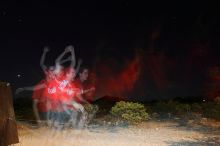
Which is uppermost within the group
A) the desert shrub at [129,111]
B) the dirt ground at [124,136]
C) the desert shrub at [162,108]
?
the desert shrub at [129,111]

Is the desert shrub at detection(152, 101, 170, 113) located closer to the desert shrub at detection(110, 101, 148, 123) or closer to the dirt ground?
the desert shrub at detection(110, 101, 148, 123)

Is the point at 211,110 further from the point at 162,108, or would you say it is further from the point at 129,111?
the point at 129,111

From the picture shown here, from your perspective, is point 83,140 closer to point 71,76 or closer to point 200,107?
point 71,76

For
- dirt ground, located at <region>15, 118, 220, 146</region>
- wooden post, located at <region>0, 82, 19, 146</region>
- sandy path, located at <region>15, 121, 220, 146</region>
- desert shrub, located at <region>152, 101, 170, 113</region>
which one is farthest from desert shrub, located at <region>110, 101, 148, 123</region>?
wooden post, located at <region>0, 82, 19, 146</region>

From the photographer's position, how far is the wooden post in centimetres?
1416

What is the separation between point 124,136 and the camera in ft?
70.7

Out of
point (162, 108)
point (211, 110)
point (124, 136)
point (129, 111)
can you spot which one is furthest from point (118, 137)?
point (162, 108)

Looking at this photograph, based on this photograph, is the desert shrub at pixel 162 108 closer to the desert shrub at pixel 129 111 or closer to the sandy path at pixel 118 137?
the desert shrub at pixel 129 111

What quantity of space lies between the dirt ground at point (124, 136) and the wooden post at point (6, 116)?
2.31 m

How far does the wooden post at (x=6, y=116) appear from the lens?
14164mm

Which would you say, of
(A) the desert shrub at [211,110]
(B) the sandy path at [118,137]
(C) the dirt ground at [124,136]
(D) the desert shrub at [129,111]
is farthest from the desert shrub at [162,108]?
(B) the sandy path at [118,137]

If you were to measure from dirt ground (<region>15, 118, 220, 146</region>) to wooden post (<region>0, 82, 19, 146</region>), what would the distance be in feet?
7.58

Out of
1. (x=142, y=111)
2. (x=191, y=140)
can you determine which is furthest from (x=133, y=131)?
(x=142, y=111)

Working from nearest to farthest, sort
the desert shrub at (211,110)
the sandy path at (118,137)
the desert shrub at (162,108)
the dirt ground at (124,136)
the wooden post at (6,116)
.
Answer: the wooden post at (6,116) → the sandy path at (118,137) → the dirt ground at (124,136) → the desert shrub at (211,110) → the desert shrub at (162,108)
